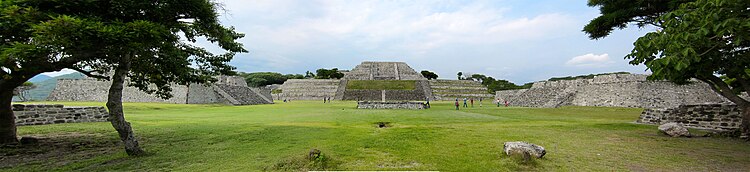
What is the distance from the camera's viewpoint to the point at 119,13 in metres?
5.47

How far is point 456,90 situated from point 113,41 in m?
48.2

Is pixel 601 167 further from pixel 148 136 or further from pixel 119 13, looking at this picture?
pixel 148 136

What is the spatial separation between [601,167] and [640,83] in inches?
982

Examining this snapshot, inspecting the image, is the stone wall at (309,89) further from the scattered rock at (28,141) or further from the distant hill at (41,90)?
the scattered rock at (28,141)

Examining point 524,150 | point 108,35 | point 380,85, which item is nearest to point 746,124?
point 524,150

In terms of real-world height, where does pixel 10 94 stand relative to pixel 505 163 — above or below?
above

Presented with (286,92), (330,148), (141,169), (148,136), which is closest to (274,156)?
(330,148)

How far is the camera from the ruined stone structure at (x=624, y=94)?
23.7 meters

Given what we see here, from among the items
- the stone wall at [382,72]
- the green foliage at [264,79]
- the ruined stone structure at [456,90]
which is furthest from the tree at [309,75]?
the ruined stone structure at [456,90]

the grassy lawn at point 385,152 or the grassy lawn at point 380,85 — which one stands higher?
the grassy lawn at point 380,85

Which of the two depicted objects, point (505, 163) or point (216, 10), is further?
point (216, 10)

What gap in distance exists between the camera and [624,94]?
24.9 meters

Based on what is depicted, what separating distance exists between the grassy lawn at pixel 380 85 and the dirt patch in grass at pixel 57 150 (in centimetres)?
4169

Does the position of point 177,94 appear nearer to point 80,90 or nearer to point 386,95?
point 80,90
